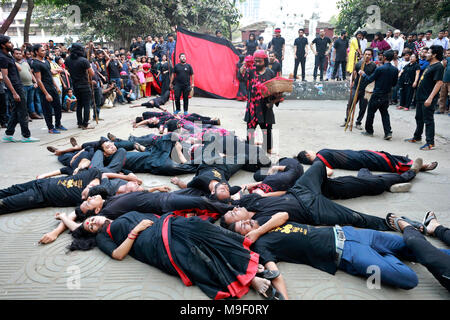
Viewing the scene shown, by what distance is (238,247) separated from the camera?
2342 mm

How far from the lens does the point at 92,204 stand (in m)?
3.09

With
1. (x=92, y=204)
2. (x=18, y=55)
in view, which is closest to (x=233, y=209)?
(x=92, y=204)

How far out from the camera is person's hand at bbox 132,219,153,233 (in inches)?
101

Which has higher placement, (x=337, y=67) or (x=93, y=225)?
(x=337, y=67)

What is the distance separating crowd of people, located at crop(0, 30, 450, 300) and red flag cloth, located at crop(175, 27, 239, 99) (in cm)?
505

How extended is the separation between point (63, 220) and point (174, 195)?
1153mm

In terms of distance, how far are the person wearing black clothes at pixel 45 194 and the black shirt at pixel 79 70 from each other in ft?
12.0

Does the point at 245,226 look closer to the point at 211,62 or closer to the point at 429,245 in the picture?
the point at 429,245

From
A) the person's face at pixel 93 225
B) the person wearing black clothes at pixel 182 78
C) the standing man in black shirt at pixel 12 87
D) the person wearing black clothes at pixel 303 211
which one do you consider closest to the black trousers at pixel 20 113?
the standing man in black shirt at pixel 12 87

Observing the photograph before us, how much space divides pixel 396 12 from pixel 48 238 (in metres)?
17.1

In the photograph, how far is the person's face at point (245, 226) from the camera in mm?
2658

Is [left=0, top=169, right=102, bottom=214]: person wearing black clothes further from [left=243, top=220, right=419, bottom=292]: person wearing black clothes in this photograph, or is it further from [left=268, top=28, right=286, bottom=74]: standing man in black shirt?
[left=268, top=28, right=286, bottom=74]: standing man in black shirt

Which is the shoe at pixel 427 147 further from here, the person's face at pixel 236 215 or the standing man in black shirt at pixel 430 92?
the person's face at pixel 236 215
